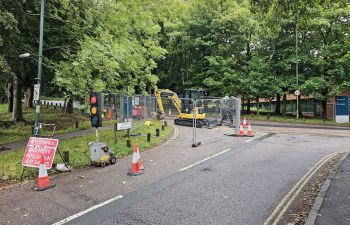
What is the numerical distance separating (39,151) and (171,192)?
13.3ft

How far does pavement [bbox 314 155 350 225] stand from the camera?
16.1 ft

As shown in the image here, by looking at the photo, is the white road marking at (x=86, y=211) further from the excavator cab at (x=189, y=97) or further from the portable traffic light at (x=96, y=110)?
the excavator cab at (x=189, y=97)

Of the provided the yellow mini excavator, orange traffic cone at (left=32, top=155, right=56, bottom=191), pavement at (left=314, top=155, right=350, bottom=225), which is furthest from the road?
the yellow mini excavator

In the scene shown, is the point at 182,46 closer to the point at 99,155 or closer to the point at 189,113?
the point at 189,113

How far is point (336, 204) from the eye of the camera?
18.6 ft

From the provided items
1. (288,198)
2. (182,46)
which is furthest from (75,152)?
(182,46)

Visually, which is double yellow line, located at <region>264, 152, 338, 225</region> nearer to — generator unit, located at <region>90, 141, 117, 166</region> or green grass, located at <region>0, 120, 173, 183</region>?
generator unit, located at <region>90, 141, 117, 166</region>

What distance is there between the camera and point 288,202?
6.00 m

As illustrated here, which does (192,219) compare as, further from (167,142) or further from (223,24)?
(223,24)

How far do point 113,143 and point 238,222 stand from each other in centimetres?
880

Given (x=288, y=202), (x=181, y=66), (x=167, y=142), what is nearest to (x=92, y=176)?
(x=288, y=202)

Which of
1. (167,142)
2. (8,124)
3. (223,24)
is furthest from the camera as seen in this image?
(223,24)

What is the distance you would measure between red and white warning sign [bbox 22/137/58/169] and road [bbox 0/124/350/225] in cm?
66

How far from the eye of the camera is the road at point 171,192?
527cm
